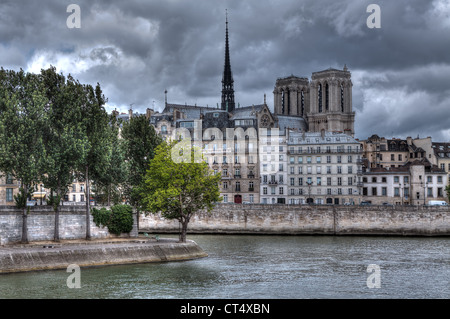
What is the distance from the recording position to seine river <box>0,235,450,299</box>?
3553cm

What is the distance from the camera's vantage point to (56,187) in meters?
50.8

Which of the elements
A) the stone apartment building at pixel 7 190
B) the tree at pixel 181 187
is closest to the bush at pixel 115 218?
the tree at pixel 181 187

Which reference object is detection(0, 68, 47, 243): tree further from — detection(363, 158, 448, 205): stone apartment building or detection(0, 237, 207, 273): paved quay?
detection(363, 158, 448, 205): stone apartment building

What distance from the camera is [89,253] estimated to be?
43938mm

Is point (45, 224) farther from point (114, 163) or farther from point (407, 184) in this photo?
point (407, 184)

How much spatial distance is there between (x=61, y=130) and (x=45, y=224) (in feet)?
25.6

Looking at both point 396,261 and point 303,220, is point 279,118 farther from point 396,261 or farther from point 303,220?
point 396,261

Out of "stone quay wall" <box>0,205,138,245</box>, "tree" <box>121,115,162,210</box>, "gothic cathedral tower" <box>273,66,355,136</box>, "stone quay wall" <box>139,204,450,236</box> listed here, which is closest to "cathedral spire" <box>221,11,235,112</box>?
"gothic cathedral tower" <box>273,66,355,136</box>

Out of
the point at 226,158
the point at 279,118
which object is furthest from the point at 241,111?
the point at 226,158

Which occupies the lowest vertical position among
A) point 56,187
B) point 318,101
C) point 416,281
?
point 416,281

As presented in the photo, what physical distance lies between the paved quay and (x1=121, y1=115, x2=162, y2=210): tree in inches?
378

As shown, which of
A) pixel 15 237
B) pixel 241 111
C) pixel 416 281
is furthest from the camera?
pixel 241 111

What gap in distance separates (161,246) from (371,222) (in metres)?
40.7

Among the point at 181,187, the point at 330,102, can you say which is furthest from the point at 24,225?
the point at 330,102
